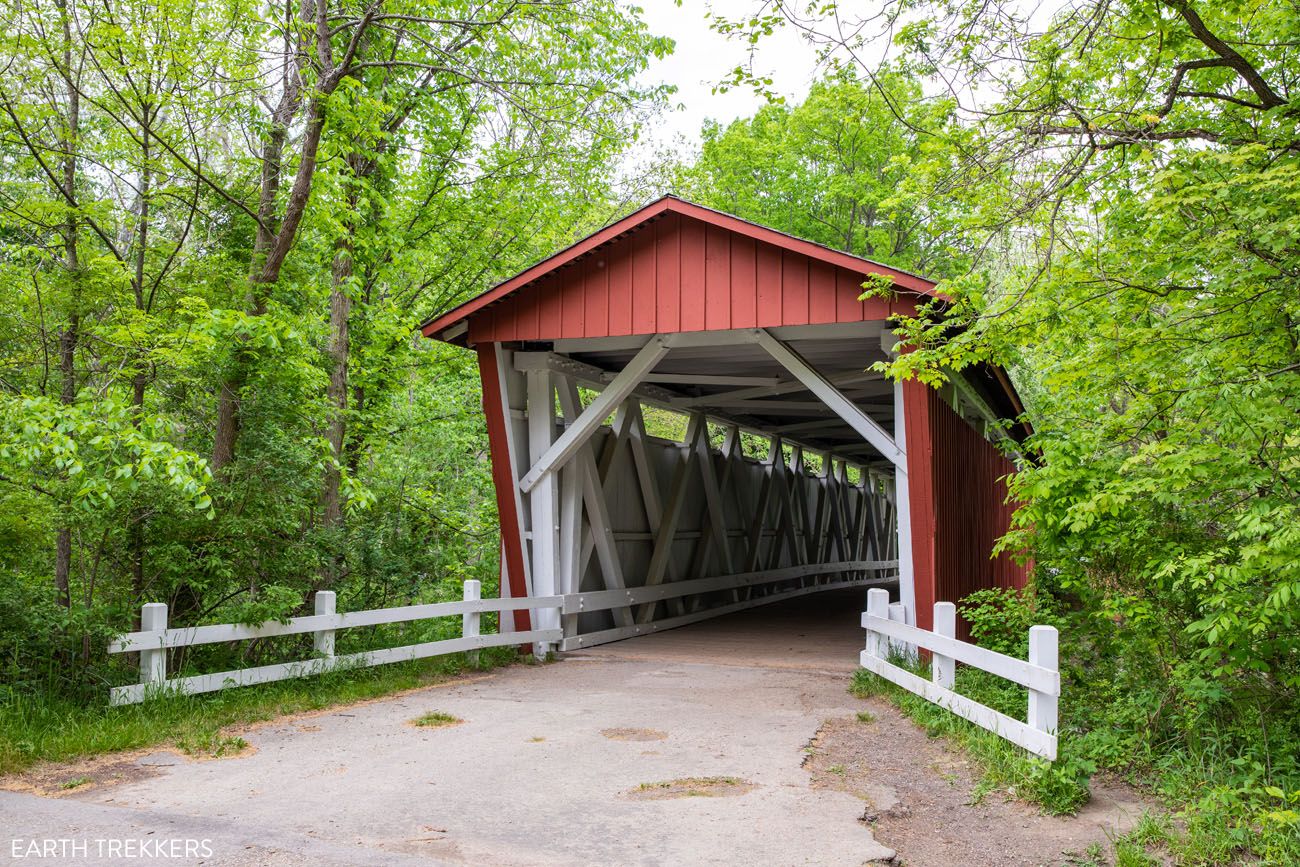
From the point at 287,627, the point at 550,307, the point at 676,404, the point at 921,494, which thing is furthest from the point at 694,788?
the point at 676,404

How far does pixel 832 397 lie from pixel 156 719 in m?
5.97

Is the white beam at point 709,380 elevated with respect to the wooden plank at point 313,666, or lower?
elevated

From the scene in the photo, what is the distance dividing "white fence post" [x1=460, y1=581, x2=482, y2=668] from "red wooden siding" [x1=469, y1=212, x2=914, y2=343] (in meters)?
2.47

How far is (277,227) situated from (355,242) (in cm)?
153

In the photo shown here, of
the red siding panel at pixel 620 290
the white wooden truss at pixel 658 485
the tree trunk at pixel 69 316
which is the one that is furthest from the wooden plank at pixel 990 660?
the tree trunk at pixel 69 316

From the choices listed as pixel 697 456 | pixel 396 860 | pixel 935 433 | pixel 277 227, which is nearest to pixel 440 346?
pixel 697 456

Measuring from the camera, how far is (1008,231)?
729cm

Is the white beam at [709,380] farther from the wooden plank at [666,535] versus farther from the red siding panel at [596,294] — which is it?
the wooden plank at [666,535]

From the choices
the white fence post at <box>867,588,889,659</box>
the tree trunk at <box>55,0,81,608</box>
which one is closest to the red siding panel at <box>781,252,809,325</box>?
the white fence post at <box>867,588,889,659</box>

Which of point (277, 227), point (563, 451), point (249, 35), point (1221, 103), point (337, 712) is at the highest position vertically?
point (249, 35)

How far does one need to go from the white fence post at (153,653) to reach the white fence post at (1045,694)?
5345 millimetres

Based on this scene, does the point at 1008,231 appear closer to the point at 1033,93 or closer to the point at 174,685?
the point at 1033,93

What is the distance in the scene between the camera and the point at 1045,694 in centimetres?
512

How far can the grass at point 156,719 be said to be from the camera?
548 cm
